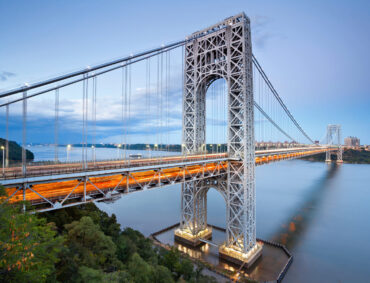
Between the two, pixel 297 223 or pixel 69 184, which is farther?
pixel 297 223

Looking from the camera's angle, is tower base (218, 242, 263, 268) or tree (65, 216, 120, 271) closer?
tree (65, 216, 120, 271)

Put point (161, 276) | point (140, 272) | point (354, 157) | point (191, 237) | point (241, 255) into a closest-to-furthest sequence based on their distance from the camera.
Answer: point (140, 272) < point (161, 276) < point (241, 255) < point (191, 237) < point (354, 157)

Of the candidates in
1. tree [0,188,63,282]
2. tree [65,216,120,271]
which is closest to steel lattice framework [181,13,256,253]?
tree [65,216,120,271]

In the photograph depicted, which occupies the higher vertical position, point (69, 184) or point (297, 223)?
point (69, 184)

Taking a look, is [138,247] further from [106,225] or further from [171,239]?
[171,239]

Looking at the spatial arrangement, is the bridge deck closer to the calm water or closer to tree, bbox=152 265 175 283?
tree, bbox=152 265 175 283

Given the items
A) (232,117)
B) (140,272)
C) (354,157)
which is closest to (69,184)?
(140,272)

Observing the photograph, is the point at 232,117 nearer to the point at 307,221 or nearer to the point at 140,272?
the point at 140,272

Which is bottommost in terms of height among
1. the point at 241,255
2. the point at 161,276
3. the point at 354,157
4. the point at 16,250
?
the point at 241,255

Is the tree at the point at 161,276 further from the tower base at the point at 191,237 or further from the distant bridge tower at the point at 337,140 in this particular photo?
the distant bridge tower at the point at 337,140

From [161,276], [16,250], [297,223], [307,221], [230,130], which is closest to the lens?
[16,250]
